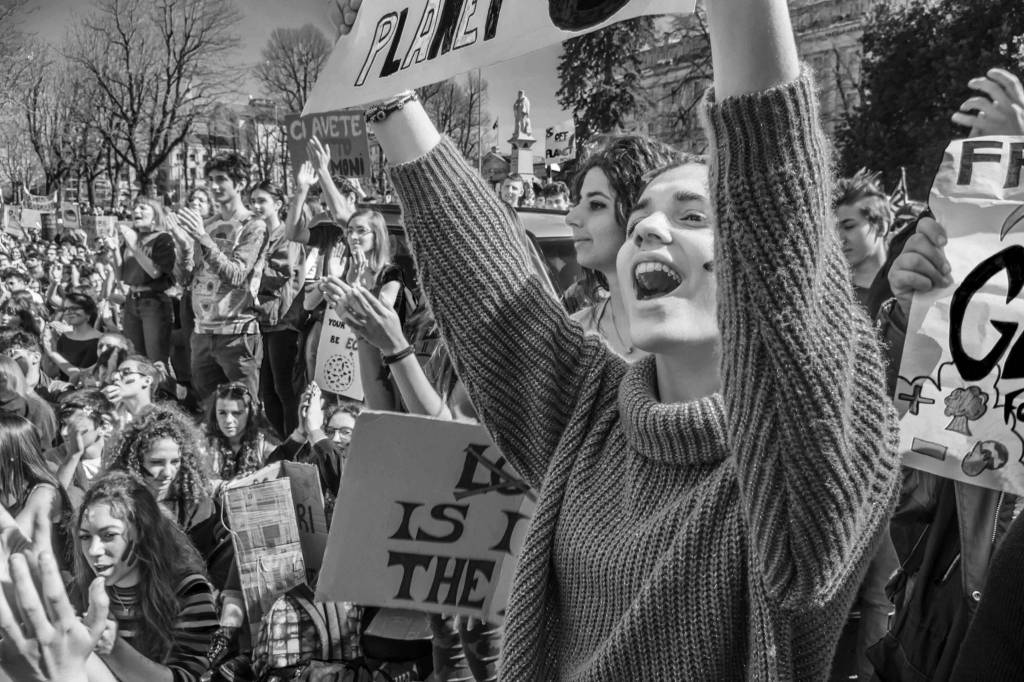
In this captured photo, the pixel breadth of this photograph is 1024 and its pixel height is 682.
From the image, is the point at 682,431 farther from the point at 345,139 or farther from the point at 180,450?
the point at 345,139

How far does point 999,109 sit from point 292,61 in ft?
98.3

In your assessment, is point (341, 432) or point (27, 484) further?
point (341, 432)

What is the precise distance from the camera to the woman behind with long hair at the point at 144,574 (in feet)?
9.87

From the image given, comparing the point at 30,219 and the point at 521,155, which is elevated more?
the point at 30,219

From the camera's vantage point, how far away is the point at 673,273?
143cm

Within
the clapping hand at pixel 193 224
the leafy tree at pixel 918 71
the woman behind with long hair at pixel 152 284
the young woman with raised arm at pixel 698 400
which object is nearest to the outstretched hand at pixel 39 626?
the young woman with raised arm at pixel 698 400

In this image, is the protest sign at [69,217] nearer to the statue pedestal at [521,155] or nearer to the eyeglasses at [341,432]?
the statue pedestal at [521,155]

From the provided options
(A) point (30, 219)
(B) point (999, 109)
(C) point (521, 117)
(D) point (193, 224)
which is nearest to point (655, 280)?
(B) point (999, 109)

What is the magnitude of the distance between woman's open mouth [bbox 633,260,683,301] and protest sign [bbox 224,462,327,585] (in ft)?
6.23

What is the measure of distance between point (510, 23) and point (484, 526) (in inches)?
43.7

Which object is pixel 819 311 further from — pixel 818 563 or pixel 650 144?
pixel 650 144

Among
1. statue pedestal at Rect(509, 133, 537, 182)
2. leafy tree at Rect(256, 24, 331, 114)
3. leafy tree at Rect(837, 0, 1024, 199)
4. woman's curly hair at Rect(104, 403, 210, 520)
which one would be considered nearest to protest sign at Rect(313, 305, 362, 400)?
woman's curly hair at Rect(104, 403, 210, 520)

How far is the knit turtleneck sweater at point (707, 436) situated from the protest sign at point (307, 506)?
1.74 m

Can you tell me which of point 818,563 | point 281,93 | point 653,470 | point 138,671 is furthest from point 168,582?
point 281,93
